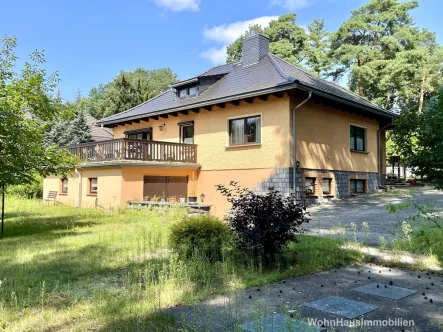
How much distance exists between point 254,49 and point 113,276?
15050 millimetres

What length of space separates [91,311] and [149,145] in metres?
12.7

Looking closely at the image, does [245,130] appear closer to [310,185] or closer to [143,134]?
[310,185]

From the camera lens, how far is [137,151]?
1543cm

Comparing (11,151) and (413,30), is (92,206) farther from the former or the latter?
(413,30)

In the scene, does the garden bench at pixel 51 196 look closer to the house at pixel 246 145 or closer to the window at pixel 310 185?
the house at pixel 246 145

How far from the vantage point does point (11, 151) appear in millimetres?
8305

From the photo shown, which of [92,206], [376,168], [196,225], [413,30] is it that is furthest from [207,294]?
[413,30]

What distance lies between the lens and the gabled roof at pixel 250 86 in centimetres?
1388

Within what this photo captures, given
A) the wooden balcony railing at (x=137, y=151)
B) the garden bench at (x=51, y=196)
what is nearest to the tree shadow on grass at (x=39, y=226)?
the wooden balcony railing at (x=137, y=151)

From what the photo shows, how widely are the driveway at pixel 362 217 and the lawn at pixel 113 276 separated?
1.24 meters

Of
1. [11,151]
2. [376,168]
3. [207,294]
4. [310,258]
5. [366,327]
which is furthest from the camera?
[376,168]

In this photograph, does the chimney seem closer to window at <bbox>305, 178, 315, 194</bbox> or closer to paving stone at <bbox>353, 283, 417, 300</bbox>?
window at <bbox>305, 178, 315, 194</bbox>

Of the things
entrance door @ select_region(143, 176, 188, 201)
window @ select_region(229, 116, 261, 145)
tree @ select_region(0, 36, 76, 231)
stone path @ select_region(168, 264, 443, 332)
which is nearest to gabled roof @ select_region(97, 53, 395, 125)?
window @ select_region(229, 116, 261, 145)

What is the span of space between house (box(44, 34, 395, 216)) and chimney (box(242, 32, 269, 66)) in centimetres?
5
